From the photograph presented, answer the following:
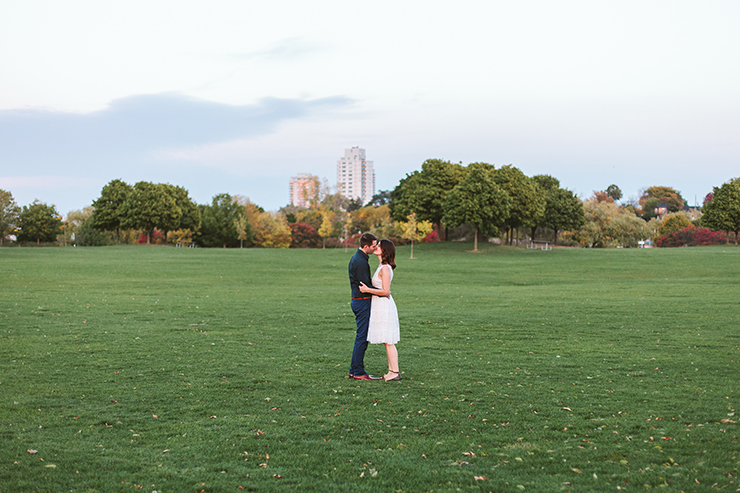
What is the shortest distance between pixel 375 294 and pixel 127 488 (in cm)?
465

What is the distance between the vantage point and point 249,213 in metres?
91.4

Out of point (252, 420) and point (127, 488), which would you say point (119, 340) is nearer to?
point (252, 420)

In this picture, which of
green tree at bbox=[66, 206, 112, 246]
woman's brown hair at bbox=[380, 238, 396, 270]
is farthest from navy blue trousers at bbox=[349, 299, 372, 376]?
green tree at bbox=[66, 206, 112, 246]

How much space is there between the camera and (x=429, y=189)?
66.4 metres

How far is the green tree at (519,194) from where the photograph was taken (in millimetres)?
62656

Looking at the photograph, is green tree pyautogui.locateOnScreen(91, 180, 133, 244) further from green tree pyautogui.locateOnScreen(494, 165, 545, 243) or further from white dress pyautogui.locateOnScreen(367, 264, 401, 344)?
white dress pyautogui.locateOnScreen(367, 264, 401, 344)

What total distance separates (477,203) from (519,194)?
8.98 m

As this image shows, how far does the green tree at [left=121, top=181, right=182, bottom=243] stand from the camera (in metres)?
70.2

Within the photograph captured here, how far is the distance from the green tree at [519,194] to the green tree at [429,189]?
6123mm

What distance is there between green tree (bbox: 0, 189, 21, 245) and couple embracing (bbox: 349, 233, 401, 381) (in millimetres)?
76522

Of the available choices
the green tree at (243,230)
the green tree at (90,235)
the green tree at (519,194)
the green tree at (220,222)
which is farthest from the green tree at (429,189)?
the green tree at (90,235)

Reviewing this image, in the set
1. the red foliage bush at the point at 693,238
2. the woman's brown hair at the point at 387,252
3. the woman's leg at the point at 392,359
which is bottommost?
the woman's leg at the point at 392,359

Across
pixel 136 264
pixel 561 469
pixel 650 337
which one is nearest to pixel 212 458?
pixel 561 469

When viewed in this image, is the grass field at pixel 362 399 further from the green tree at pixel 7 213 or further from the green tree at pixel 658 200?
the green tree at pixel 658 200
